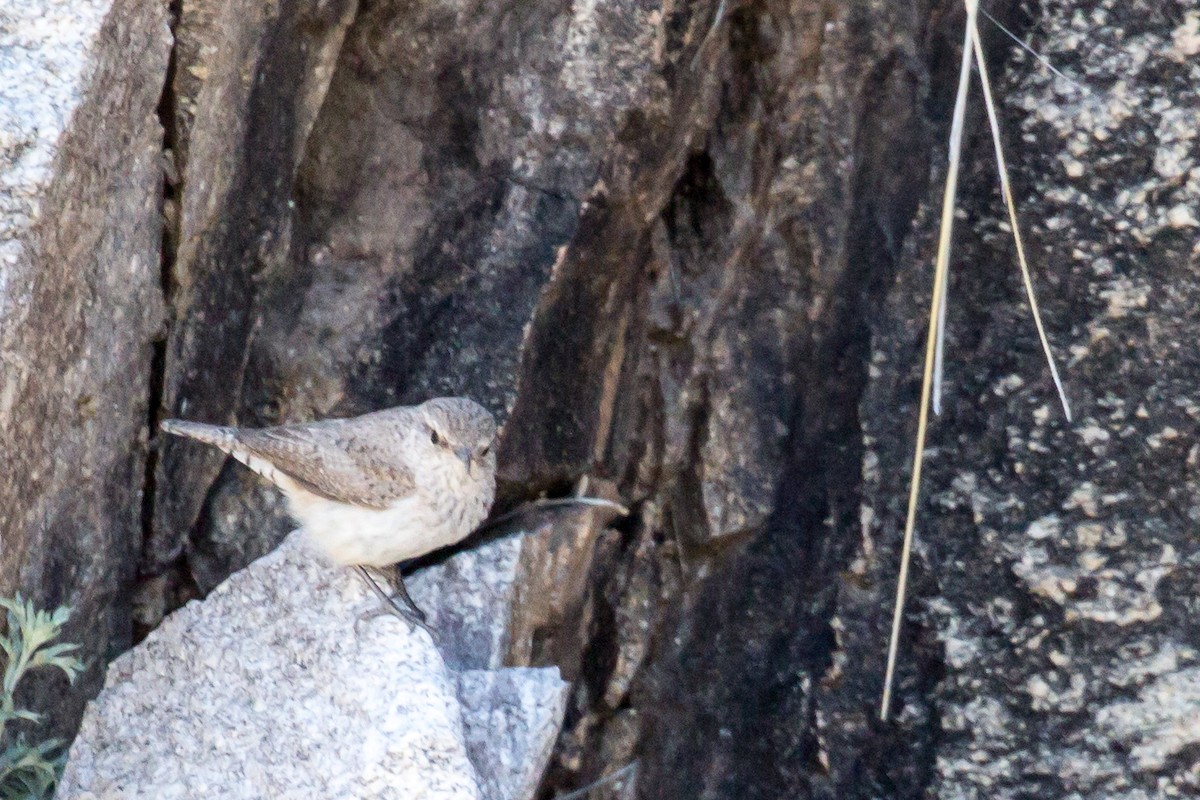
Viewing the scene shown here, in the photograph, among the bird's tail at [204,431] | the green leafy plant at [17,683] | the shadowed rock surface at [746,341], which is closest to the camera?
the green leafy plant at [17,683]

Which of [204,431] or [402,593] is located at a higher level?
[204,431]

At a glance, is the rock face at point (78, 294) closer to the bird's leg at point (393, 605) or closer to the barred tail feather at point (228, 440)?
the barred tail feather at point (228, 440)

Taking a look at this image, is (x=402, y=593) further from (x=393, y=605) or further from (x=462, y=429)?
(x=462, y=429)

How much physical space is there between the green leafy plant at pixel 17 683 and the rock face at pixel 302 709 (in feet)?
0.34

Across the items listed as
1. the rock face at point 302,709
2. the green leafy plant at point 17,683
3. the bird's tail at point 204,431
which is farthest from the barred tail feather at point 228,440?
the green leafy plant at point 17,683

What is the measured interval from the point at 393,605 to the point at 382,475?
37 centimetres

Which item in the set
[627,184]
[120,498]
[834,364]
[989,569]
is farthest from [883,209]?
[120,498]

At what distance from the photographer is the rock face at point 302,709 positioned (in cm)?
352

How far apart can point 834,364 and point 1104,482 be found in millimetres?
917

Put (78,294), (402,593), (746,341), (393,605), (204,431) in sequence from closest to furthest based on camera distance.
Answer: (78,294) < (204,431) < (393,605) < (402,593) < (746,341)

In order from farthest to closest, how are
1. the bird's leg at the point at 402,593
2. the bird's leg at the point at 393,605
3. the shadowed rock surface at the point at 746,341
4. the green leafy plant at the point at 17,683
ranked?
the bird's leg at the point at 402,593 → the shadowed rock surface at the point at 746,341 → the bird's leg at the point at 393,605 → the green leafy plant at the point at 17,683

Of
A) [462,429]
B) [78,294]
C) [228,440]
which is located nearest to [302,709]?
[228,440]

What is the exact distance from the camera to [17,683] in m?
3.71

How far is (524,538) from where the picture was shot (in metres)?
4.54
